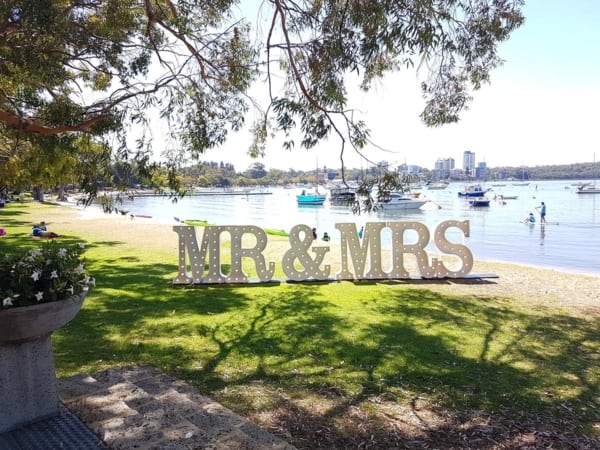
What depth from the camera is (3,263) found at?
324cm

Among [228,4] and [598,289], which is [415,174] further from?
[598,289]

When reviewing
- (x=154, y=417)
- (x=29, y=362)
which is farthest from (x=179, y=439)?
(x=29, y=362)

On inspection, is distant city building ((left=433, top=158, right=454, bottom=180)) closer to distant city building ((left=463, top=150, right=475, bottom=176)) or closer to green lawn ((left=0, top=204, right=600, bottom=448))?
distant city building ((left=463, top=150, right=475, bottom=176))

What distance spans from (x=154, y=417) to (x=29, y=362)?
0.96 meters

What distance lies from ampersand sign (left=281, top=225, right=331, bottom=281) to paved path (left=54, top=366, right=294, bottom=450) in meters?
6.11

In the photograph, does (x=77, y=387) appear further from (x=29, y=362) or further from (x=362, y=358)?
(x=362, y=358)

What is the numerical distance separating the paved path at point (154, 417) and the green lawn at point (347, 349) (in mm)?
563

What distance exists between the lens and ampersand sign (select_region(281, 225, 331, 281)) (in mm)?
10477

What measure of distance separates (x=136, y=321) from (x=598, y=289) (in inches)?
417

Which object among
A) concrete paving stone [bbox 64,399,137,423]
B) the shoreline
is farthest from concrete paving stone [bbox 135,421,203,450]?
the shoreline

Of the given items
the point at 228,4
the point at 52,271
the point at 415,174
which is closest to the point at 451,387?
the point at 415,174

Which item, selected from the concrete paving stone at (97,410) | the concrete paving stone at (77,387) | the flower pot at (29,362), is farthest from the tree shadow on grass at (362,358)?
the flower pot at (29,362)

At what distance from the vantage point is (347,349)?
19.8 ft

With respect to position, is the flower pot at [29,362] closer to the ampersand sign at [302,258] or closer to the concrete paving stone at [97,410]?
the concrete paving stone at [97,410]
